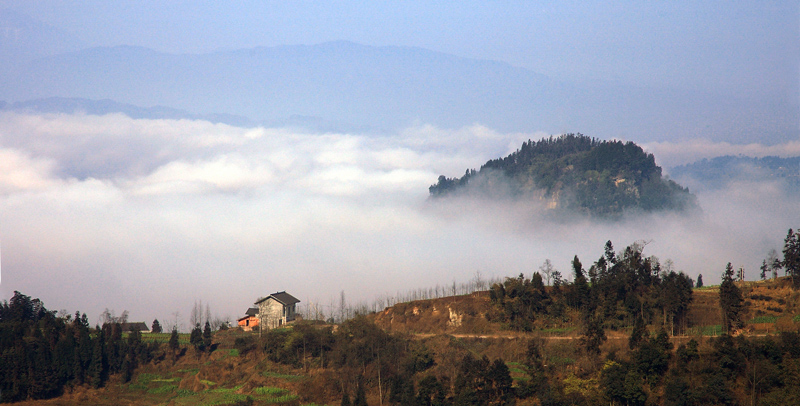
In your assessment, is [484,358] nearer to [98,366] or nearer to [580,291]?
[580,291]

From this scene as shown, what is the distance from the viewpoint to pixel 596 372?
182ft

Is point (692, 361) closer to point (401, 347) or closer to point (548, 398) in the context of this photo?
point (548, 398)

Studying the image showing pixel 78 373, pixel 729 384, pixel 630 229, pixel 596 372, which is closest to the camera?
pixel 729 384

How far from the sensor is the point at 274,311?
283ft

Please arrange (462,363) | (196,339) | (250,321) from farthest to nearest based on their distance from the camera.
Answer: (250,321), (196,339), (462,363)

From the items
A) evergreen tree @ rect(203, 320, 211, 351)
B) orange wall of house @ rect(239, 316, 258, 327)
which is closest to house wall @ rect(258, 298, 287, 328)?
orange wall of house @ rect(239, 316, 258, 327)

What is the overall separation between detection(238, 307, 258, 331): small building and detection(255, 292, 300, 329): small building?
352cm

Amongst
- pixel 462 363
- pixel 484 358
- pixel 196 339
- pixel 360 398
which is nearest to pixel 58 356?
pixel 196 339

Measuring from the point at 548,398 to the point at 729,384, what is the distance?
12304 mm

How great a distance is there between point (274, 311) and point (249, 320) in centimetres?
716

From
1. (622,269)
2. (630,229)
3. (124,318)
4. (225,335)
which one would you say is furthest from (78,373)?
(630,229)

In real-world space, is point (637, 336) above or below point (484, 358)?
above

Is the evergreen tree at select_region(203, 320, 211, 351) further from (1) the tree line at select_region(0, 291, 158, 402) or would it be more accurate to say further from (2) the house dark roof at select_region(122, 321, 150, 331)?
(2) the house dark roof at select_region(122, 321, 150, 331)

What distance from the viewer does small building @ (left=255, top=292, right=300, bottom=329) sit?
3391 inches
